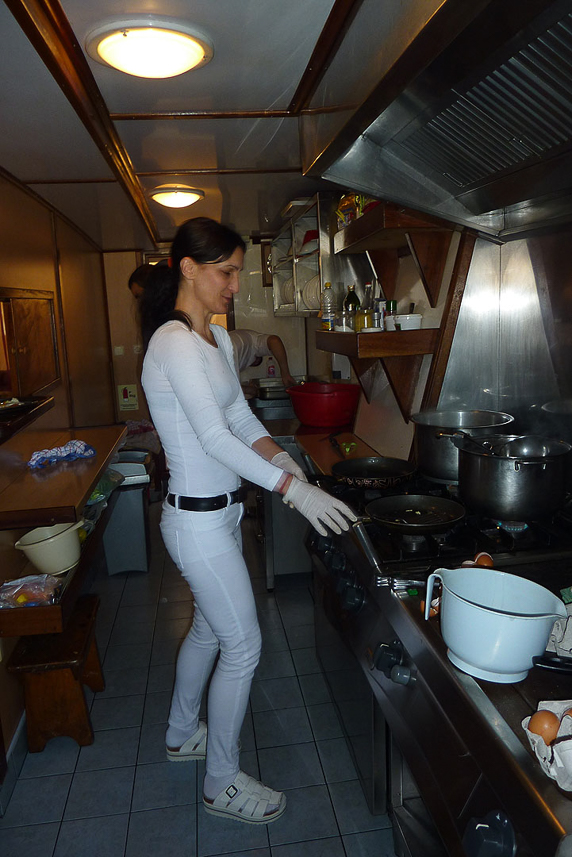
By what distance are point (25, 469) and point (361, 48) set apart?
5.59 ft

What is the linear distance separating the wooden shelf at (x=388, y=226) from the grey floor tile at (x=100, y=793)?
1.91 m

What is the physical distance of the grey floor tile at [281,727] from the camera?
2.01 m

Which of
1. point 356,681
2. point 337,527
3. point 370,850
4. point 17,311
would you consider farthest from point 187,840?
point 17,311

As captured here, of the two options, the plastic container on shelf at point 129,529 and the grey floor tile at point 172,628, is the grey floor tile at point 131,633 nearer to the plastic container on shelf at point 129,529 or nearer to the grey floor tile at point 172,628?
the grey floor tile at point 172,628

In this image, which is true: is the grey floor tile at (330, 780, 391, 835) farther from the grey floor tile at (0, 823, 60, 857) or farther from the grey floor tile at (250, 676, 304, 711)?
the grey floor tile at (0, 823, 60, 857)

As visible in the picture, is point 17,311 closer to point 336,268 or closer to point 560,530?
point 336,268

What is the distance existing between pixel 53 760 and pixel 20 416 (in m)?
1.14

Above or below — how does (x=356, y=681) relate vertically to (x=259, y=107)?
below

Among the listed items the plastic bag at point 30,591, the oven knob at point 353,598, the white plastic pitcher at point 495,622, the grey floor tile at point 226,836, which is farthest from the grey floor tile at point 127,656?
the white plastic pitcher at point 495,622

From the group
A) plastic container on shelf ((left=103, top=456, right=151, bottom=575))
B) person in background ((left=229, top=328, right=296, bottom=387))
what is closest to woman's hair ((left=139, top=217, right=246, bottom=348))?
plastic container on shelf ((left=103, top=456, right=151, bottom=575))

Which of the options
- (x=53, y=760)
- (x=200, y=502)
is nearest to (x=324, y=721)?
(x=53, y=760)

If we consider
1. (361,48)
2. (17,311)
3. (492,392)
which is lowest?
(492,392)

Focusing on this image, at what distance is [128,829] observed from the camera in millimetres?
1684

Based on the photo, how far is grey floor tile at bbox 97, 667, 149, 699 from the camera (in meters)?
2.32
